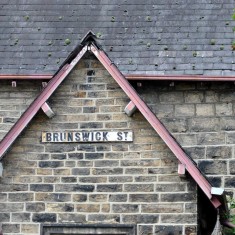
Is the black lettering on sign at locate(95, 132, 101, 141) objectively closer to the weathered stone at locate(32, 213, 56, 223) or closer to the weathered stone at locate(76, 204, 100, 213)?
the weathered stone at locate(76, 204, 100, 213)

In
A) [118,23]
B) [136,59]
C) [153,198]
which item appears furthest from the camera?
[118,23]

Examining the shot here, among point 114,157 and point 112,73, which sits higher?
point 112,73

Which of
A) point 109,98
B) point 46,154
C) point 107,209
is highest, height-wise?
point 109,98

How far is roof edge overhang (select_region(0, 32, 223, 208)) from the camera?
41.0ft

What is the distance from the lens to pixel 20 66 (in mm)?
16641

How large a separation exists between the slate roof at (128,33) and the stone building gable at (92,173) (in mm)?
3022

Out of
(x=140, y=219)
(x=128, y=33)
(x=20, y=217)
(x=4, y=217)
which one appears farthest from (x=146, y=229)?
(x=128, y=33)

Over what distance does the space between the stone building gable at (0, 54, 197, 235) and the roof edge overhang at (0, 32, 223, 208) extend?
169mm

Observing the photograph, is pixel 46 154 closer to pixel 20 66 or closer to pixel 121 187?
pixel 121 187

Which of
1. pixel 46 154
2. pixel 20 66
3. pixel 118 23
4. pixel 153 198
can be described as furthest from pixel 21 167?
pixel 118 23

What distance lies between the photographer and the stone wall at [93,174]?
12797 millimetres

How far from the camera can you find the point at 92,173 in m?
13.1

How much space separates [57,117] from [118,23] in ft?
15.8

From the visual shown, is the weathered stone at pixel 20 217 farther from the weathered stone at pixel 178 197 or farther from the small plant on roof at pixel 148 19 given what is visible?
the small plant on roof at pixel 148 19
